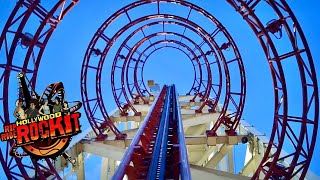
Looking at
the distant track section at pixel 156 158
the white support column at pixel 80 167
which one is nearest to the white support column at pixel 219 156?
the distant track section at pixel 156 158

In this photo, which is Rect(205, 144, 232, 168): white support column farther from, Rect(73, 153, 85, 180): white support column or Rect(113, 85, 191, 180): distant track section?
Rect(73, 153, 85, 180): white support column

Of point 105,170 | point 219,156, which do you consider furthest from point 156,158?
point 105,170

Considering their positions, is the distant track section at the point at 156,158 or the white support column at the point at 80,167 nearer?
the distant track section at the point at 156,158

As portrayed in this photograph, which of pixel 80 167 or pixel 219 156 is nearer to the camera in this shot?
pixel 80 167

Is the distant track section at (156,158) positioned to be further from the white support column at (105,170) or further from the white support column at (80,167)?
the white support column at (105,170)

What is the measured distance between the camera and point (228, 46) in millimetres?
19172

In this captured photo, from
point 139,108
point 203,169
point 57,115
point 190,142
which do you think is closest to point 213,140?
point 190,142

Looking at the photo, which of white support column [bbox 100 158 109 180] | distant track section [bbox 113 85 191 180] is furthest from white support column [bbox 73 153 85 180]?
distant track section [bbox 113 85 191 180]

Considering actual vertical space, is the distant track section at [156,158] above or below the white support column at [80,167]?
above

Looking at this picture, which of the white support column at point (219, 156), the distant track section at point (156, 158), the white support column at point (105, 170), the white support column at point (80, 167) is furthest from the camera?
the white support column at point (105, 170)

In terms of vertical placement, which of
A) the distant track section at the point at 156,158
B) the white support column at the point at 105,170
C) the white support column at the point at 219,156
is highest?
the distant track section at the point at 156,158

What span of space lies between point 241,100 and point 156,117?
5.49 meters

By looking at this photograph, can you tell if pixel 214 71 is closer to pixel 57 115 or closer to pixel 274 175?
pixel 274 175

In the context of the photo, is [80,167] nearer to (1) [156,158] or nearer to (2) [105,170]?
(2) [105,170]
